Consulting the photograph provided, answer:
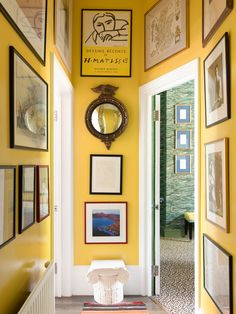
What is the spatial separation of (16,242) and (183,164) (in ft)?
14.9

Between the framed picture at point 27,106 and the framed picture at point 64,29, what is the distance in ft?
2.11

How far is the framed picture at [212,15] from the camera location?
1679 millimetres

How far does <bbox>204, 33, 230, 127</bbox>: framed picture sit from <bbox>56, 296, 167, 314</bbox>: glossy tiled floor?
6.30 feet

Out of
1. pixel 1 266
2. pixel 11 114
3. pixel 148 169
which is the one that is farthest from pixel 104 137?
pixel 1 266

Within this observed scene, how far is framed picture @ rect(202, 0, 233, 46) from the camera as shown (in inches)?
66.1

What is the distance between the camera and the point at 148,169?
11.1ft

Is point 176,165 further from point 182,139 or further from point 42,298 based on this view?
point 42,298

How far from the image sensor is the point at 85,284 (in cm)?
337

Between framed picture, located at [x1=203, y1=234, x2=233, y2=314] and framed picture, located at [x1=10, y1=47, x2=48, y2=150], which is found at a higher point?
framed picture, located at [x1=10, y1=47, x2=48, y2=150]

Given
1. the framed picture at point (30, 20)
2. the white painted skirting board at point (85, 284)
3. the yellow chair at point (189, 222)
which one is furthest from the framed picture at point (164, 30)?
the yellow chair at point (189, 222)

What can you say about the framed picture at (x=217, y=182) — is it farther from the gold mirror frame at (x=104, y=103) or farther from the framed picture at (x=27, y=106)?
the gold mirror frame at (x=104, y=103)

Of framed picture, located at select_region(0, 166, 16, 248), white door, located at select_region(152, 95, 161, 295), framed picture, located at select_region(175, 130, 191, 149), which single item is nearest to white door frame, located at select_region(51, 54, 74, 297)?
white door, located at select_region(152, 95, 161, 295)

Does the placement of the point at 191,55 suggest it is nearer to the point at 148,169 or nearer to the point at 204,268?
the point at 148,169

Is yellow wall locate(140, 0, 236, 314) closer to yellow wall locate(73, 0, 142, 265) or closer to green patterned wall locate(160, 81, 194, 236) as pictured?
yellow wall locate(73, 0, 142, 265)
